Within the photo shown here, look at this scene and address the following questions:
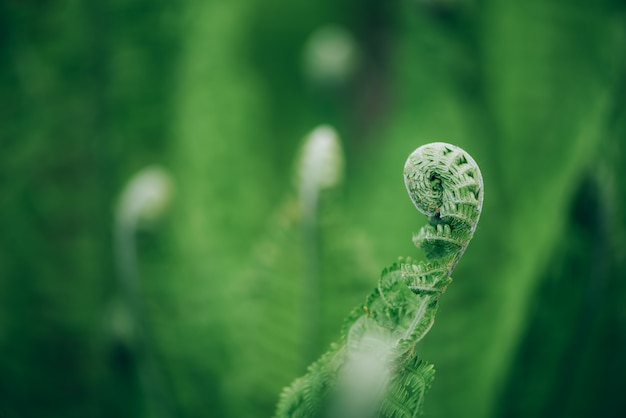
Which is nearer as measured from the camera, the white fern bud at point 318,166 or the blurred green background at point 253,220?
the white fern bud at point 318,166

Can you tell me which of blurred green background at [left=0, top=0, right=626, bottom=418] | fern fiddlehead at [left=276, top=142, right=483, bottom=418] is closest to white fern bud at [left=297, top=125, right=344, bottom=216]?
blurred green background at [left=0, top=0, right=626, bottom=418]

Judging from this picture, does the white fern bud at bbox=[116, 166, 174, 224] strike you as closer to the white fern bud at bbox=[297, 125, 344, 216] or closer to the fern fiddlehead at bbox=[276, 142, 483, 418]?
the white fern bud at bbox=[297, 125, 344, 216]

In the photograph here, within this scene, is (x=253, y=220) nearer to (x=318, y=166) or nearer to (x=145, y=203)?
(x=145, y=203)

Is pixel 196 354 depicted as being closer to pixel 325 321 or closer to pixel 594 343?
pixel 325 321

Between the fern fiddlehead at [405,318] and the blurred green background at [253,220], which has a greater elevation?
the blurred green background at [253,220]

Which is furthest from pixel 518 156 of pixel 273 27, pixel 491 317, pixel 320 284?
pixel 273 27

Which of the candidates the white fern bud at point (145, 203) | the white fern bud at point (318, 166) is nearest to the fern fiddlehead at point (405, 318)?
the white fern bud at point (318, 166)

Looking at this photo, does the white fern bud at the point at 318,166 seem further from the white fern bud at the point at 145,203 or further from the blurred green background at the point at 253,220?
the white fern bud at the point at 145,203
